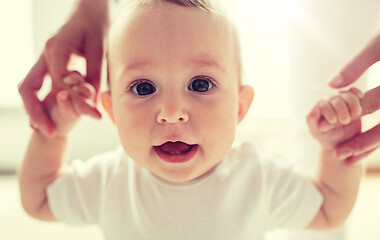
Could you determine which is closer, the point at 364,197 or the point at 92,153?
the point at 364,197

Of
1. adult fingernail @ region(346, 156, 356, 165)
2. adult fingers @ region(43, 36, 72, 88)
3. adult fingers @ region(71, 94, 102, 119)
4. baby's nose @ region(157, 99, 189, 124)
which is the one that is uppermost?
adult fingers @ region(43, 36, 72, 88)

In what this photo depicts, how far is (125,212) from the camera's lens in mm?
694

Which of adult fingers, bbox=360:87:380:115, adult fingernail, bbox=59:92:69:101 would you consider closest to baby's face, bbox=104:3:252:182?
adult fingernail, bbox=59:92:69:101

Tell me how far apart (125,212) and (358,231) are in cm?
66

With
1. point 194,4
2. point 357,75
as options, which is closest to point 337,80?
point 357,75

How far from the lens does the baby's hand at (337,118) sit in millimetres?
629

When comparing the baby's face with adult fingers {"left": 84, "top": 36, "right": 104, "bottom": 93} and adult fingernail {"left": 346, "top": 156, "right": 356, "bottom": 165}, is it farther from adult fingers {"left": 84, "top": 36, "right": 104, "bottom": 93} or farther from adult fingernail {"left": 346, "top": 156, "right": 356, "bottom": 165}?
adult fingernail {"left": 346, "top": 156, "right": 356, "bottom": 165}

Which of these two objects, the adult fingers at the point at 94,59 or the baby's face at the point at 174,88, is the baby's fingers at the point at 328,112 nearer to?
the baby's face at the point at 174,88

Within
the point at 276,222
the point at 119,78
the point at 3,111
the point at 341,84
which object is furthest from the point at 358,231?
the point at 3,111

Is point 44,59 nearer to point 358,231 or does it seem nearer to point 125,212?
point 125,212

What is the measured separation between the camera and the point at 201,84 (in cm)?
61

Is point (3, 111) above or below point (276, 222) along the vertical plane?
above

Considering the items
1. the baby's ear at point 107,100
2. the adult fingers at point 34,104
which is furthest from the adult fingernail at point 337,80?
the adult fingers at point 34,104

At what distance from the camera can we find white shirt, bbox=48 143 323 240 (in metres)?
0.67
